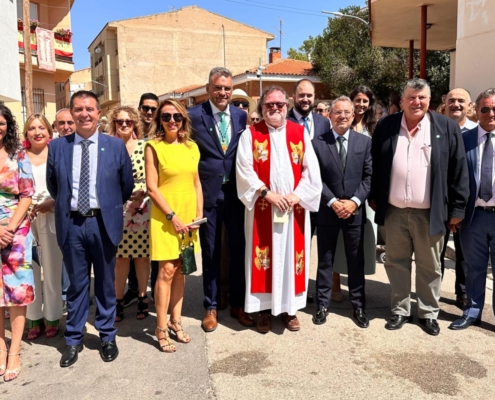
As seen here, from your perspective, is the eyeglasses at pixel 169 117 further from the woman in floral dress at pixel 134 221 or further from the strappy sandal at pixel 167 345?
the strappy sandal at pixel 167 345

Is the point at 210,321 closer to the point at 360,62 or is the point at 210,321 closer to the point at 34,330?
the point at 34,330

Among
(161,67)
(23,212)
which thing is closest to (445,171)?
(23,212)

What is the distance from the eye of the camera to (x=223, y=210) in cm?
421

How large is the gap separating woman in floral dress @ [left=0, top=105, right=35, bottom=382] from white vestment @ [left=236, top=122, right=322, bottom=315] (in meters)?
1.74

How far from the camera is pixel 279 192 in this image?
13.2 feet

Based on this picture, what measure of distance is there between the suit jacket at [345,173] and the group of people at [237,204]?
1 cm

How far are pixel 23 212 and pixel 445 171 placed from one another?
3.48 meters

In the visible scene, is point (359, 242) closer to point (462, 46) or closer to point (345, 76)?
point (462, 46)

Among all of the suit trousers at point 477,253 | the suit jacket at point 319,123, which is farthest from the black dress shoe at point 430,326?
the suit jacket at point 319,123

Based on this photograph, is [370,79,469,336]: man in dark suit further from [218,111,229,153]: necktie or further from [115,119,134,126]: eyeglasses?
[115,119,134,126]: eyeglasses

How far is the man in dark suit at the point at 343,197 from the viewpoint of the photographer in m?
4.22

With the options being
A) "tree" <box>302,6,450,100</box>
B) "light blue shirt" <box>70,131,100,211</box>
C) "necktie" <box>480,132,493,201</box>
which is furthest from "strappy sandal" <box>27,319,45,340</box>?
"tree" <box>302,6,450,100</box>

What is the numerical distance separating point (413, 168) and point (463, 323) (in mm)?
1507

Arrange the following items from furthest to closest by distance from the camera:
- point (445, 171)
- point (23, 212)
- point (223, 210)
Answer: point (223, 210), point (445, 171), point (23, 212)
